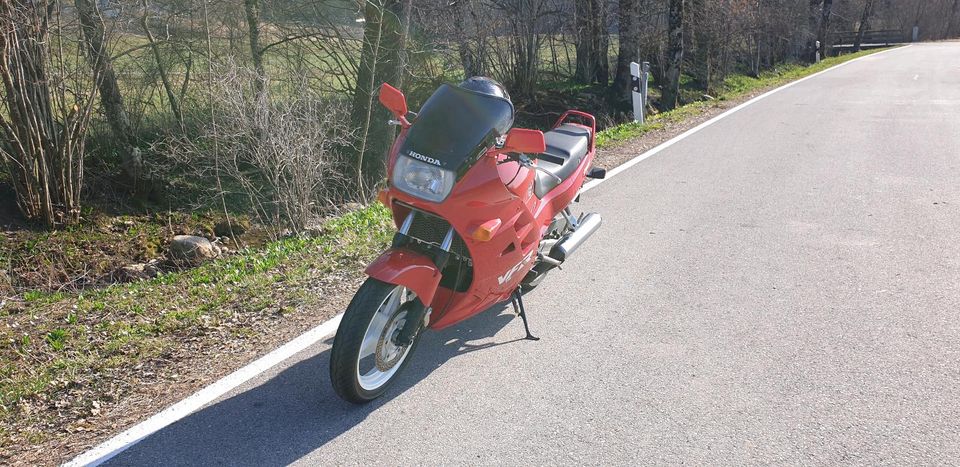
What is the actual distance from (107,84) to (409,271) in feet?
29.9

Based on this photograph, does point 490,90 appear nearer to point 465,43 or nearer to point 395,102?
point 395,102

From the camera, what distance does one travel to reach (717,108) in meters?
16.3

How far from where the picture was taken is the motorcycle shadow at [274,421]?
361 centimetres

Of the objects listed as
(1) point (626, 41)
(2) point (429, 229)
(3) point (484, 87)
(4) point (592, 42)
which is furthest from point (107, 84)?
(4) point (592, 42)

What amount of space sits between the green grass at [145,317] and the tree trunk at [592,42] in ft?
47.1

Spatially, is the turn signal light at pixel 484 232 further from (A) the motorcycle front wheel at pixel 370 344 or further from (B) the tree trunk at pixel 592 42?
(B) the tree trunk at pixel 592 42

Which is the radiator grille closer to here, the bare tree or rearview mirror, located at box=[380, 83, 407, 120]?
rearview mirror, located at box=[380, 83, 407, 120]

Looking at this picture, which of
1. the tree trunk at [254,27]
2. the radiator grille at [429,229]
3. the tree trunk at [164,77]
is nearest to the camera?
the radiator grille at [429,229]

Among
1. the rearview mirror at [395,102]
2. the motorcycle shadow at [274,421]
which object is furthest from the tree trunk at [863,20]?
the motorcycle shadow at [274,421]

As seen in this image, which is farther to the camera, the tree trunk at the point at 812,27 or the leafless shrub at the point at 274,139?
the tree trunk at the point at 812,27

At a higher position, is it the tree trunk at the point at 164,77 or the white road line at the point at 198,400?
the tree trunk at the point at 164,77

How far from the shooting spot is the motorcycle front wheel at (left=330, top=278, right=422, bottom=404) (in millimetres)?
3816

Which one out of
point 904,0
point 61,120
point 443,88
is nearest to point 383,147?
point 61,120

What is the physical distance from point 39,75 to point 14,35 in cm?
73
